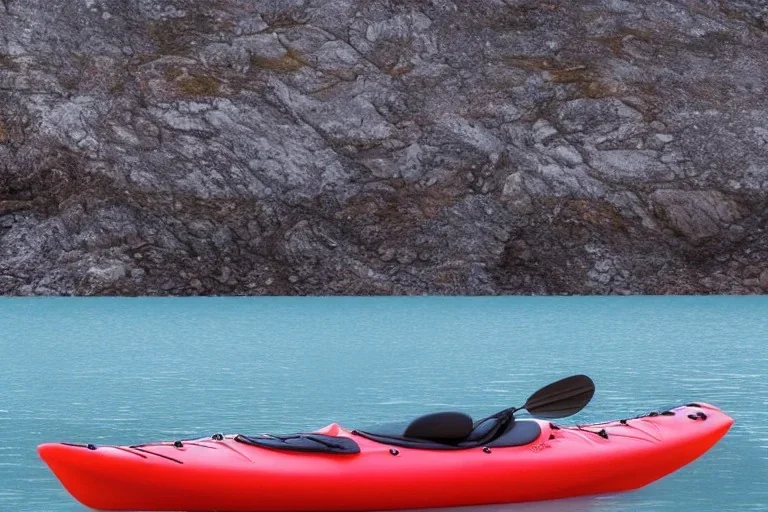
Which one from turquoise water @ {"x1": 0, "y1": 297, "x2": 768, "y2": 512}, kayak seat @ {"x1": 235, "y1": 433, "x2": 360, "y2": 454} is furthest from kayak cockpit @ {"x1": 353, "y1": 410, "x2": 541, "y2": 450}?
turquoise water @ {"x1": 0, "y1": 297, "x2": 768, "y2": 512}

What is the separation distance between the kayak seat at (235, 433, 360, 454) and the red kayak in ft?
0.03

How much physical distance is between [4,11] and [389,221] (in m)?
19.6

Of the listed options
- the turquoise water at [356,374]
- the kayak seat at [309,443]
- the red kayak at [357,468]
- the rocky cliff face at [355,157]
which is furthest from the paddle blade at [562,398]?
the rocky cliff face at [355,157]

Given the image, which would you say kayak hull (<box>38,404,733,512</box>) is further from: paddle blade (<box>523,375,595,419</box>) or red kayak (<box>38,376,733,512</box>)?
paddle blade (<box>523,375,595,419</box>)

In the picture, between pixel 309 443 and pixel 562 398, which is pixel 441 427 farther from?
pixel 562 398

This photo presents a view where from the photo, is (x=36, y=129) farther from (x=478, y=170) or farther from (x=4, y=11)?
(x=478, y=170)

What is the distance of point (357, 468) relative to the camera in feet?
29.6

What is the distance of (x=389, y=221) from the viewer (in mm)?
48438

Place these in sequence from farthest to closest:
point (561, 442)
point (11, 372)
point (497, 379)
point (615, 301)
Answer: point (615, 301), point (11, 372), point (497, 379), point (561, 442)

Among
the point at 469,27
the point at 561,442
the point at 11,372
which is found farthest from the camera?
the point at 469,27

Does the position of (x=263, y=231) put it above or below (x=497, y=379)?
above

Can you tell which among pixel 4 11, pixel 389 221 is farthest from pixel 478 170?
pixel 4 11

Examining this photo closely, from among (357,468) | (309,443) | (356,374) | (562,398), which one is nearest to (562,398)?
(562,398)

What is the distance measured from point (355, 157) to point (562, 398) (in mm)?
38760
